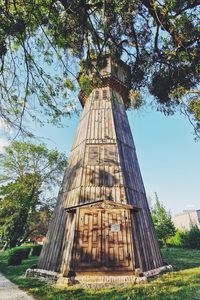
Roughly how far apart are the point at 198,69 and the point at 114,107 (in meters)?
8.90

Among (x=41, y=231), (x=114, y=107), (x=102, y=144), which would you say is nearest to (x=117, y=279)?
(x=102, y=144)

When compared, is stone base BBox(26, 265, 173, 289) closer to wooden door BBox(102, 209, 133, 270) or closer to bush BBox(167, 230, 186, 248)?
wooden door BBox(102, 209, 133, 270)

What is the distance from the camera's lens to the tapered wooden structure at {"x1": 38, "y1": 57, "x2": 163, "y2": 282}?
8.70 meters

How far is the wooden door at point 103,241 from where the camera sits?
8555 mm

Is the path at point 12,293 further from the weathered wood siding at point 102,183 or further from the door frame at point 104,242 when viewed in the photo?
the door frame at point 104,242

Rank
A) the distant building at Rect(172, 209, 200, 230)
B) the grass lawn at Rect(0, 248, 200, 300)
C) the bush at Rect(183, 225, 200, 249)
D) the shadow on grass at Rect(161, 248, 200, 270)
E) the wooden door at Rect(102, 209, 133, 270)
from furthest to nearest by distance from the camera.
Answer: the distant building at Rect(172, 209, 200, 230) → the bush at Rect(183, 225, 200, 249) → the shadow on grass at Rect(161, 248, 200, 270) → the wooden door at Rect(102, 209, 133, 270) → the grass lawn at Rect(0, 248, 200, 300)

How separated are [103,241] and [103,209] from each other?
1.19 m

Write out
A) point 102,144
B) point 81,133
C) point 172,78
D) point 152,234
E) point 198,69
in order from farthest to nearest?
point 81,133 → point 102,144 → point 152,234 → point 172,78 → point 198,69

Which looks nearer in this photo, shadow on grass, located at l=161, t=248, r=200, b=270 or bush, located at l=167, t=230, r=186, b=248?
shadow on grass, located at l=161, t=248, r=200, b=270

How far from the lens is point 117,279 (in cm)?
810

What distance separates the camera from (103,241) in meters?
8.97

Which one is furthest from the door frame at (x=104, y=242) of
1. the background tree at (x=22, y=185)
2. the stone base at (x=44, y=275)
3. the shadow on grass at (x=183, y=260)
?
the background tree at (x=22, y=185)

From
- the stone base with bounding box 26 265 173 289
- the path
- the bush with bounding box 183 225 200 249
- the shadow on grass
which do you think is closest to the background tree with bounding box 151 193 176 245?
the bush with bounding box 183 225 200 249

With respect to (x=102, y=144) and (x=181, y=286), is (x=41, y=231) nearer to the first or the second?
(x=102, y=144)
